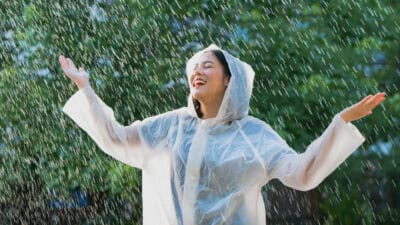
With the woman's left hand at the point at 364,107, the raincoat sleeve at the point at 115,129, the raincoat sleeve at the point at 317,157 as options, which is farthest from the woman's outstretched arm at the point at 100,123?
the woman's left hand at the point at 364,107

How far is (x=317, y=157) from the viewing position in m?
2.11

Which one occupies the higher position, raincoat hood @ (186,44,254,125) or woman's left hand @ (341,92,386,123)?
raincoat hood @ (186,44,254,125)

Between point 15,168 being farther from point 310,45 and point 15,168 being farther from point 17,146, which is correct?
point 310,45

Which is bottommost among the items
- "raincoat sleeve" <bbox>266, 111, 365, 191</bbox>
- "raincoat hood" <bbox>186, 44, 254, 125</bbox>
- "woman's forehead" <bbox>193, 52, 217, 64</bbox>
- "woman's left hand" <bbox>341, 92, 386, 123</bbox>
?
"raincoat sleeve" <bbox>266, 111, 365, 191</bbox>

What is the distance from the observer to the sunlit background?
440 centimetres

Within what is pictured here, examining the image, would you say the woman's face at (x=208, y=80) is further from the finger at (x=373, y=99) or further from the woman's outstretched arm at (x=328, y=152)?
the finger at (x=373, y=99)

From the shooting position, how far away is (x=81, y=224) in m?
6.19

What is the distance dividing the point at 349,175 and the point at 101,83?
167cm

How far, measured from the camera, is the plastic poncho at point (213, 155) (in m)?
2.16

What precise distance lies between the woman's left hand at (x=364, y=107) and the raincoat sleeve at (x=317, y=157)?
22mm

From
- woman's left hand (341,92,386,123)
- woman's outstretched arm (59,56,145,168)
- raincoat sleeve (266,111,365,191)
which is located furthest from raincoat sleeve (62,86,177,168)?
woman's left hand (341,92,386,123)

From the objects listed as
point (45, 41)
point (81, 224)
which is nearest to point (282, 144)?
point (45, 41)

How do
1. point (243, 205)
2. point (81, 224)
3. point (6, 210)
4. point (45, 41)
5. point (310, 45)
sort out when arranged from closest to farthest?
point (243, 205), point (310, 45), point (45, 41), point (81, 224), point (6, 210)

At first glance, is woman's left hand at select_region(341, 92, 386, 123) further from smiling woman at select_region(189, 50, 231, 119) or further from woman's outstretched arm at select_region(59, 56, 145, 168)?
woman's outstretched arm at select_region(59, 56, 145, 168)
